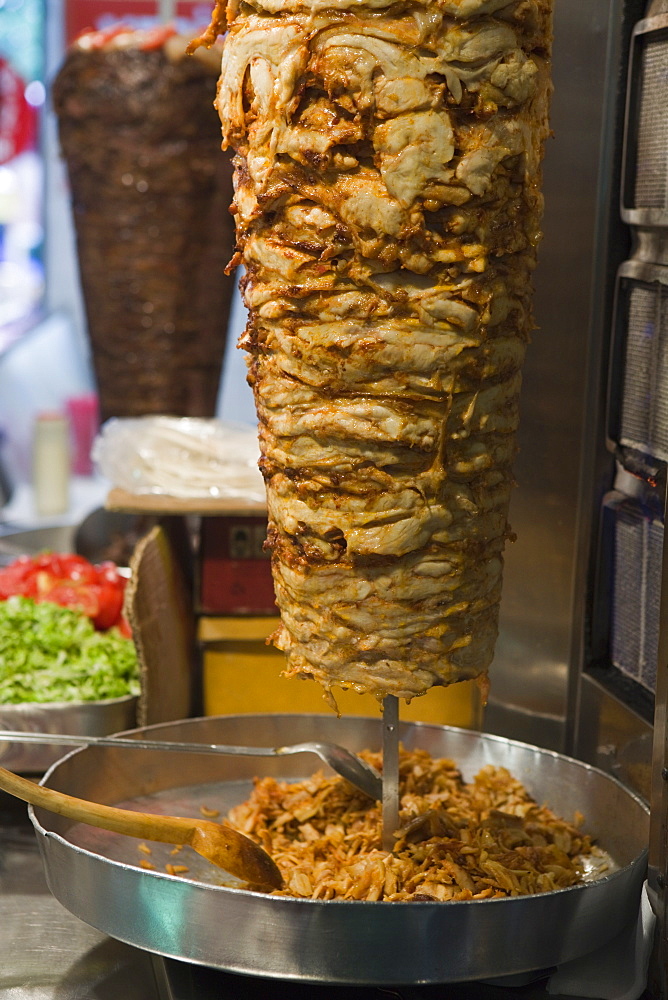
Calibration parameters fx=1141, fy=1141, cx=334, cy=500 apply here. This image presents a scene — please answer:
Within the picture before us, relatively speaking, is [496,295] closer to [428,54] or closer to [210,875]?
[428,54]

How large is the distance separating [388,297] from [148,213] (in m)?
2.04

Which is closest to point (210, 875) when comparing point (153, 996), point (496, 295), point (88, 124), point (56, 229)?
point (153, 996)

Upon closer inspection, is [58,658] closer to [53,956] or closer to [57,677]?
[57,677]

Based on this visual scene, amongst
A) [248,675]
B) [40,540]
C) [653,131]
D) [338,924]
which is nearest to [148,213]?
[40,540]

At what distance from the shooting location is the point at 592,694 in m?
1.57

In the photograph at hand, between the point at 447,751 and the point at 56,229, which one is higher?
the point at 56,229

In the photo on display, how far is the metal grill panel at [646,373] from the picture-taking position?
53.3 inches

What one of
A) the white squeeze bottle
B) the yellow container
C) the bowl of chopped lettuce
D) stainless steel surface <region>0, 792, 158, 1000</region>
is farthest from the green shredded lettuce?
the white squeeze bottle

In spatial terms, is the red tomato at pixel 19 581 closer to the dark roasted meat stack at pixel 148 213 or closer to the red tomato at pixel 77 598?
the red tomato at pixel 77 598

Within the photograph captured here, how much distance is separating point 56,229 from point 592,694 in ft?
14.7

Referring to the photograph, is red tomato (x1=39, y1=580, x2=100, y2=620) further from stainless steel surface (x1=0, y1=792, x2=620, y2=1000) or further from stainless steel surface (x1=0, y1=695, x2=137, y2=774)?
stainless steel surface (x1=0, y1=792, x2=620, y2=1000)

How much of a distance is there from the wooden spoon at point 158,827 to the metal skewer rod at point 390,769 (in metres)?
0.15

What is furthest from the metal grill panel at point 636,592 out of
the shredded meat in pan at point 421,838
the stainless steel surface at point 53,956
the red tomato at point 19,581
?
the red tomato at point 19,581

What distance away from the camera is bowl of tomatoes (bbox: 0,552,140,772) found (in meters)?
1.72
